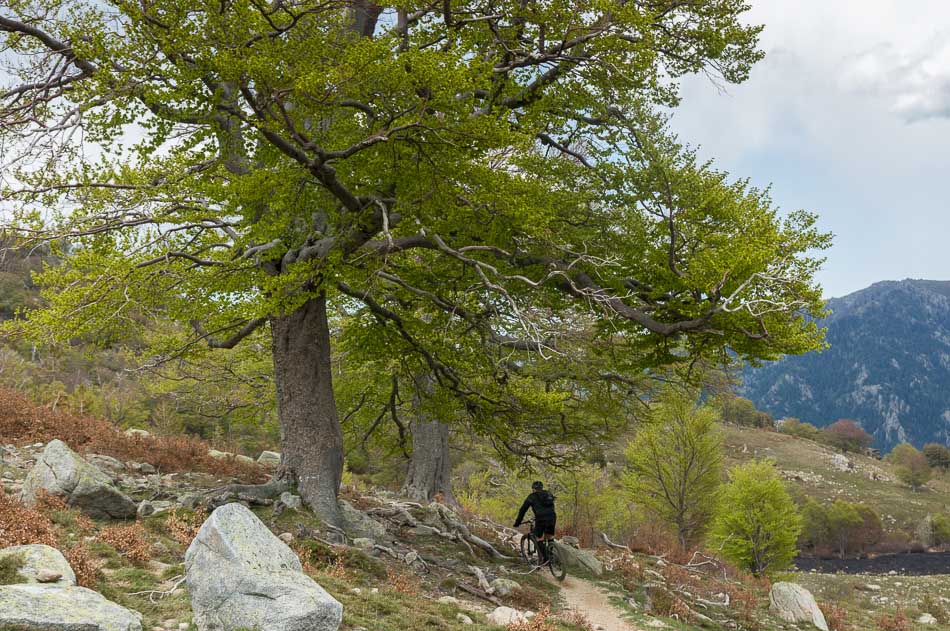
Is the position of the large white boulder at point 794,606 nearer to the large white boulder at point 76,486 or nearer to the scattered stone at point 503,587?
the scattered stone at point 503,587

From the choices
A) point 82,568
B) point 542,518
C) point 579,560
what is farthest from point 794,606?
point 82,568

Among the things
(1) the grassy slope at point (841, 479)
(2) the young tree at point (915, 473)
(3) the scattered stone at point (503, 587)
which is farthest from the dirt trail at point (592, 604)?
(2) the young tree at point (915, 473)

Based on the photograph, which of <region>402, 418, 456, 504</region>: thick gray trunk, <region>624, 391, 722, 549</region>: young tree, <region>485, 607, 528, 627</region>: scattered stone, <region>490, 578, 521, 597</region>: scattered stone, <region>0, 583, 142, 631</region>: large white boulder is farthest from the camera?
<region>624, 391, 722, 549</region>: young tree

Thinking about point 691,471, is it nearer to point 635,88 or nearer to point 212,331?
point 635,88

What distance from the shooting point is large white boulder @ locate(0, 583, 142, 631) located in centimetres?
387

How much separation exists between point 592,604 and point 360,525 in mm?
4379

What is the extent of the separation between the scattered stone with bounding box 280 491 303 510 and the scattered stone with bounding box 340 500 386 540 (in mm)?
970

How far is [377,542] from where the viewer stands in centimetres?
1090

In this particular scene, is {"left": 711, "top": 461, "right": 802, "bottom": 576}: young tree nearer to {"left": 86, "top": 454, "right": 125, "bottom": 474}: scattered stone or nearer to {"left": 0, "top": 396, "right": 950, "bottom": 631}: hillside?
{"left": 0, "top": 396, "right": 950, "bottom": 631}: hillside

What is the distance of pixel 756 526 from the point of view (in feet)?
97.5

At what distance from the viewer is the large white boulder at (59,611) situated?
387 centimetres

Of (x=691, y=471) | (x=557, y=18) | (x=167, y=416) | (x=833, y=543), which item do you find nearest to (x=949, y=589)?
(x=691, y=471)

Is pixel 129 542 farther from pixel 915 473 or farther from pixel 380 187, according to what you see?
pixel 915 473

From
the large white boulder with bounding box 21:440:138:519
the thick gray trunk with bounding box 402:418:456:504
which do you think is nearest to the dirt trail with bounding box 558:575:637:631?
the thick gray trunk with bounding box 402:418:456:504
